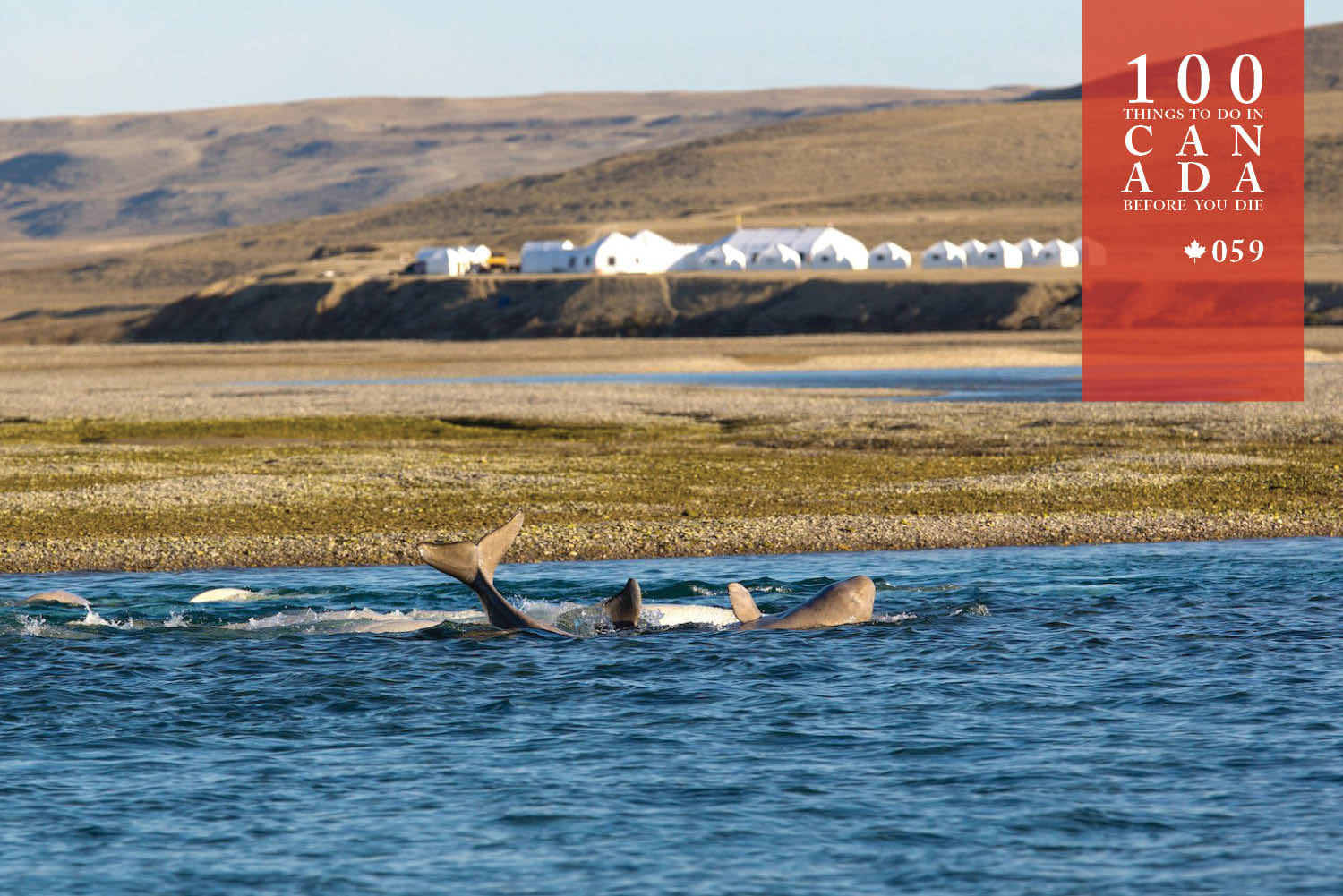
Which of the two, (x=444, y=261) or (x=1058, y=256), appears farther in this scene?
(x=444, y=261)

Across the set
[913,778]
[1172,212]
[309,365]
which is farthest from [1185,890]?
[1172,212]

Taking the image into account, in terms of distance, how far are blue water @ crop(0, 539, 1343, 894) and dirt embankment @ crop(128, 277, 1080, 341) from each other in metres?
83.9

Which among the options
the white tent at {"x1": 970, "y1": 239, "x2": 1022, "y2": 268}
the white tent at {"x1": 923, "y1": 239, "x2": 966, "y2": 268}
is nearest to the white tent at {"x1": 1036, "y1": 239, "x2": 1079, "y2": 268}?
the white tent at {"x1": 970, "y1": 239, "x2": 1022, "y2": 268}

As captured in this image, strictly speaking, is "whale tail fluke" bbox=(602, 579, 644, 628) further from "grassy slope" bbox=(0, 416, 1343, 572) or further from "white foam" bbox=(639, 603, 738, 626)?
"grassy slope" bbox=(0, 416, 1343, 572)

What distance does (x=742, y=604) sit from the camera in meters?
19.8

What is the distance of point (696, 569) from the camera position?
24969 millimetres

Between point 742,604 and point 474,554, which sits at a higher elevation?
point 474,554

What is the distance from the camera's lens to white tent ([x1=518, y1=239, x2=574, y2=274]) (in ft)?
461

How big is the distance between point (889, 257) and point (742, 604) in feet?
391

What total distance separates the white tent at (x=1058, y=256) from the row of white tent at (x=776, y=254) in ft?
0.22

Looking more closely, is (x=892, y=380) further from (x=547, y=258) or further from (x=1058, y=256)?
(x=547, y=258)

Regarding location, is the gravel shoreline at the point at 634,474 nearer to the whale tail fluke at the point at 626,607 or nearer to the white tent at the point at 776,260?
the whale tail fluke at the point at 626,607

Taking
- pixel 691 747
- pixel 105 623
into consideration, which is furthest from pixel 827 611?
pixel 105 623

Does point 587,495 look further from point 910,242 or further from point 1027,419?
point 910,242
